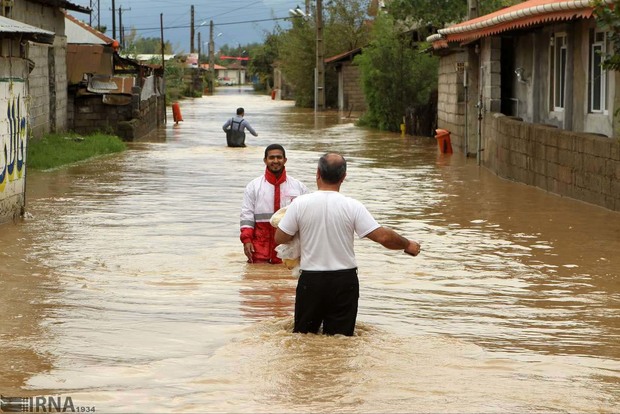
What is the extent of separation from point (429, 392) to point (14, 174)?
10297 millimetres

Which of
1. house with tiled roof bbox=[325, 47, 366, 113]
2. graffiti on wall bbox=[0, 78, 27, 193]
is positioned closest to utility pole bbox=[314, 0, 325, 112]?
house with tiled roof bbox=[325, 47, 366, 113]

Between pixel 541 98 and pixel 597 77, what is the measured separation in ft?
11.5

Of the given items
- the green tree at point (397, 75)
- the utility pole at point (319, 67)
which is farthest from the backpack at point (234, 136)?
the utility pole at point (319, 67)

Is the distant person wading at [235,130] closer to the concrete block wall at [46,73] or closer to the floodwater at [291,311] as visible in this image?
the concrete block wall at [46,73]

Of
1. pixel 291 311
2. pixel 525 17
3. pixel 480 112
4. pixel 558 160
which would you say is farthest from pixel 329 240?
pixel 480 112

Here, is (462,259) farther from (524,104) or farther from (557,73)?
(524,104)

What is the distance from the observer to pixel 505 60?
28328 millimetres

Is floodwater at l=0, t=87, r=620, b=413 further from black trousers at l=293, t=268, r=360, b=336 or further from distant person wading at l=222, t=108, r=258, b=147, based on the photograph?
distant person wading at l=222, t=108, r=258, b=147

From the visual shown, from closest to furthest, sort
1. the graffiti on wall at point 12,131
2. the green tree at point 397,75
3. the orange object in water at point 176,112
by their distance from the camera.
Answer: the graffiti on wall at point 12,131
the green tree at point 397,75
the orange object in water at point 176,112

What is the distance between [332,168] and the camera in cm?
800

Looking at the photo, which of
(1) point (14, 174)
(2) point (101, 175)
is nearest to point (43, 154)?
(2) point (101, 175)

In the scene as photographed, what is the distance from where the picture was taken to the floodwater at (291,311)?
24.3ft

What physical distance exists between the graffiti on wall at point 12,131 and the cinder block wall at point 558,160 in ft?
27.4

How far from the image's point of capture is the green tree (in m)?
42.1
